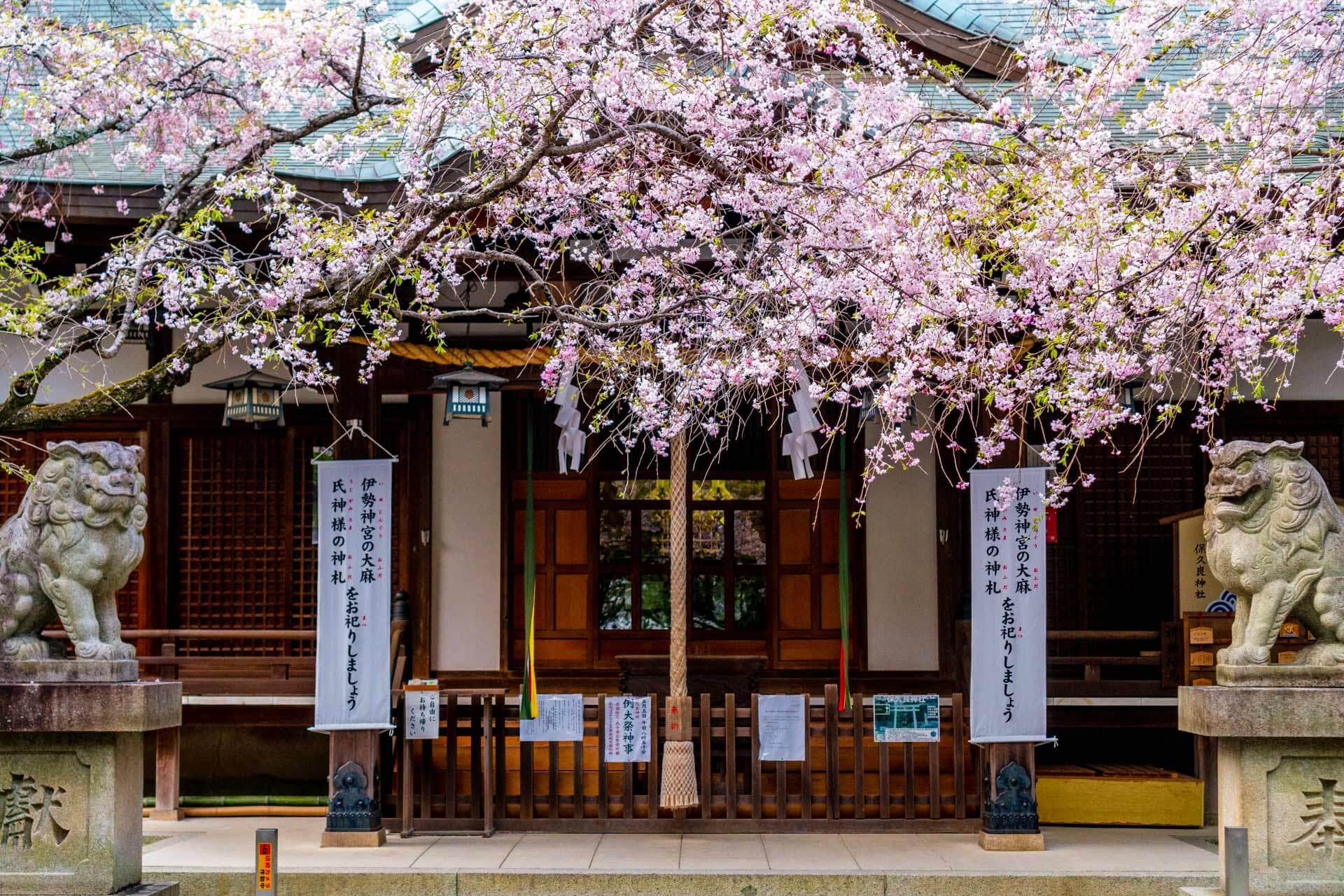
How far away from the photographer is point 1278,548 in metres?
7.52

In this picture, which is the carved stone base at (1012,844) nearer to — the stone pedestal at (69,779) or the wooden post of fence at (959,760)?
the wooden post of fence at (959,760)

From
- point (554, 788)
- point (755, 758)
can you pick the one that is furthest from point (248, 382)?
point (755, 758)

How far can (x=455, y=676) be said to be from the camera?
1277 cm

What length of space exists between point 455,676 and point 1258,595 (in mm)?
7478

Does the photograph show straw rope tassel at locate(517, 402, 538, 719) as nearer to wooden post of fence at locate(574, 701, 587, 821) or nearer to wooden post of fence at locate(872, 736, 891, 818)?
wooden post of fence at locate(574, 701, 587, 821)

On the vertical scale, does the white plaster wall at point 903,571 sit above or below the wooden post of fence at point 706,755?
above

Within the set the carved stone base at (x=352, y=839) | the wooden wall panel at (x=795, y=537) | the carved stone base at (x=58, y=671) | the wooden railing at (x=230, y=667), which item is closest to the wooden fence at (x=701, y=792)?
the carved stone base at (x=352, y=839)

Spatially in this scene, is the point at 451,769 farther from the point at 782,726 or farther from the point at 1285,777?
the point at 1285,777

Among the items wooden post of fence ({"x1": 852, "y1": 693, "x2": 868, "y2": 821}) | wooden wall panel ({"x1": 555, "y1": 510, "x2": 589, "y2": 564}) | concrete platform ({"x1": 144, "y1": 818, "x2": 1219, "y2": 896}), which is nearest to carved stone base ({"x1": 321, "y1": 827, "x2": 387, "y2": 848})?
concrete platform ({"x1": 144, "y1": 818, "x2": 1219, "y2": 896})

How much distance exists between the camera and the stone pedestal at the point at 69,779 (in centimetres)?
748

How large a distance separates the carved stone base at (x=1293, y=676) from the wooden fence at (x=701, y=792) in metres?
3.36

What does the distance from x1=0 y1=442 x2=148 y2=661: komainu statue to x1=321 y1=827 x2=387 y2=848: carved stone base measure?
10.2ft

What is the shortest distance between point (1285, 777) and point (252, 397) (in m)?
7.67

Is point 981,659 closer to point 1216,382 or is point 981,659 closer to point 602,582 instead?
point 1216,382
